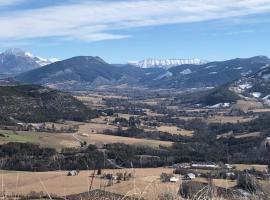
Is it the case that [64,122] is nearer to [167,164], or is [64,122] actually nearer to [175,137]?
[175,137]

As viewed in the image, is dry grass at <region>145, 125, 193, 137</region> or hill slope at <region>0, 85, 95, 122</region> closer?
dry grass at <region>145, 125, 193, 137</region>

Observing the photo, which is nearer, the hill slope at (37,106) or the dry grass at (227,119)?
the hill slope at (37,106)

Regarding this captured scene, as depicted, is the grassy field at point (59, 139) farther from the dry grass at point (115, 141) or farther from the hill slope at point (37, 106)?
the hill slope at point (37, 106)

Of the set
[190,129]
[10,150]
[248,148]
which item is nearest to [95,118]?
[190,129]

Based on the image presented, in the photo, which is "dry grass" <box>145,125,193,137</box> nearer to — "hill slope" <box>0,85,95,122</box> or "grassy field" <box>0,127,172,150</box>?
"grassy field" <box>0,127,172,150</box>

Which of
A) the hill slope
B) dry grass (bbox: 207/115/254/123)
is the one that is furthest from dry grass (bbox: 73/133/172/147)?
dry grass (bbox: 207/115/254/123)

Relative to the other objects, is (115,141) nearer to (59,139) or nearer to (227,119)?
(59,139)

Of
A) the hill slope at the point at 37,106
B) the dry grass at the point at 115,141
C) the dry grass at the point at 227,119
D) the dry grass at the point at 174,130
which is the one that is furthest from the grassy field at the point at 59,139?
the dry grass at the point at 227,119

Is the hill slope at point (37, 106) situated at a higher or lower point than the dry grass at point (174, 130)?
higher
